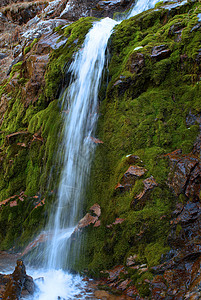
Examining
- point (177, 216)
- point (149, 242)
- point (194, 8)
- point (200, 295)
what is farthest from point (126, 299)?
point (194, 8)

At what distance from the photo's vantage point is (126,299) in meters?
3.07

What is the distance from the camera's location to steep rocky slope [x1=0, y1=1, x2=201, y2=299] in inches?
134

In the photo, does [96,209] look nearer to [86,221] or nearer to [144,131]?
[86,221]

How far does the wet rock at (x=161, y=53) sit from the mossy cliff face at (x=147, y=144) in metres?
0.02

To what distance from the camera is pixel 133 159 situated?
4.51 metres

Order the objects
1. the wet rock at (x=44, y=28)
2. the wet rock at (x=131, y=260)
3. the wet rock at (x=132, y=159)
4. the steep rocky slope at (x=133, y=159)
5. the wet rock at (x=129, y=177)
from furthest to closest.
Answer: the wet rock at (x=44, y=28) → the wet rock at (x=132, y=159) → the wet rock at (x=129, y=177) → the wet rock at (x=131, y=260) → the steep rocky slope at (x=133, y=159)

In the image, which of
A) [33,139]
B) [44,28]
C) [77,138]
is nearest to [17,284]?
[77,138]

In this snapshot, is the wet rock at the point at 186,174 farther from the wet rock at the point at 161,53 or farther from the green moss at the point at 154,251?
the wet rock at the point at 161,53

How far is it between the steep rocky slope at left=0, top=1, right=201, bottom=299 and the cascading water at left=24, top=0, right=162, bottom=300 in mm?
261

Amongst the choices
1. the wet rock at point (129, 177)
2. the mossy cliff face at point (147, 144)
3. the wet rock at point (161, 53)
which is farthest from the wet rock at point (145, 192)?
the wet rock at point (161, 53)

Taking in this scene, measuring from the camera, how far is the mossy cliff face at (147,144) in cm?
361

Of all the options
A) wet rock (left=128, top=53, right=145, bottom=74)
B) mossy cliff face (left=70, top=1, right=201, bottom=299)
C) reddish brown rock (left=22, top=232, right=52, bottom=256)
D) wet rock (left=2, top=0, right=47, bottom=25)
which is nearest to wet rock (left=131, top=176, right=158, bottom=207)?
mossy cliff face (left=70, top=1, right=201, bottom=299)

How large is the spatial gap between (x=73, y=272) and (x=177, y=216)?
7.06 ft

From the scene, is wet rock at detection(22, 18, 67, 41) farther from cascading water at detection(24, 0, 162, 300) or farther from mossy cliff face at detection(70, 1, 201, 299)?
mossy cliff face at detection(70, 1, 201, 299)
